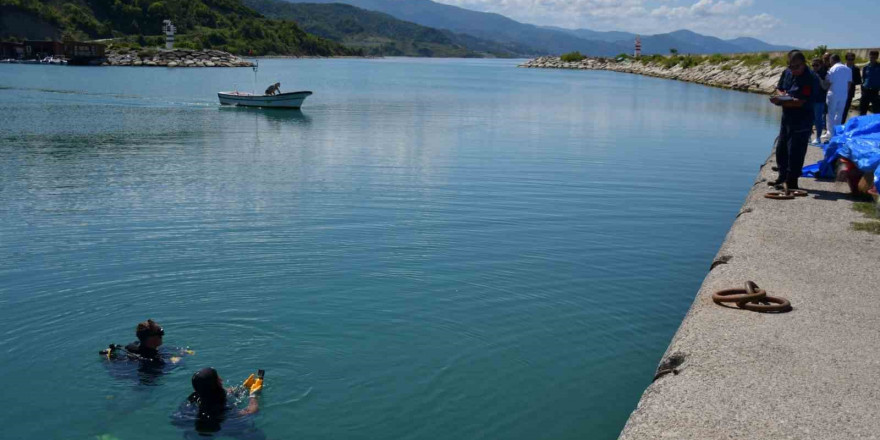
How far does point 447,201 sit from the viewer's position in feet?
55.6

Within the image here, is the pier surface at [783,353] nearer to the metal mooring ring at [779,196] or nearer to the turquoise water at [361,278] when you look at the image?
the turquoise water at [361,278]

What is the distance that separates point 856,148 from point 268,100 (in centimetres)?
3350

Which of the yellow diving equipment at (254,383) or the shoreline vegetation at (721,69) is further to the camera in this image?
the shoreline vegetation at (721,69)

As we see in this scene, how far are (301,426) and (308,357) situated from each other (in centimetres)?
149

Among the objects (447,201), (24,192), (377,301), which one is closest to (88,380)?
(377,301)

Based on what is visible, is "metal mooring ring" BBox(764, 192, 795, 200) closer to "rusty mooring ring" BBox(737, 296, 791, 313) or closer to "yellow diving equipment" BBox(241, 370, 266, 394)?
"rusty mooring ring" BBox(737, 296, 791, 313)

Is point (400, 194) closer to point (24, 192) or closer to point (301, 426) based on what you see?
point (24, 192)

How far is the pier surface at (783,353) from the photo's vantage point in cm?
547

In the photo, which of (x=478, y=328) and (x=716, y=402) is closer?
(x=716, y=402)

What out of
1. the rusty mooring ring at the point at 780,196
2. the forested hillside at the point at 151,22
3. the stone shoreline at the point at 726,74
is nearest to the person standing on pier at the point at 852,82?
the rusty mooring ring at the point at 780,196

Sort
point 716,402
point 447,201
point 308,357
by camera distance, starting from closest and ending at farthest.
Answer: point 716,402 → point 308,357 → point 447,201

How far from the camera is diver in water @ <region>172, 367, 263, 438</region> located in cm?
722

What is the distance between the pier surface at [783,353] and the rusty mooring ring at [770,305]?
0.09 metres

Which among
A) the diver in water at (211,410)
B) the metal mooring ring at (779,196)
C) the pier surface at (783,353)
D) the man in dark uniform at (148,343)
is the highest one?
the metal mooring ring at (779,196)
